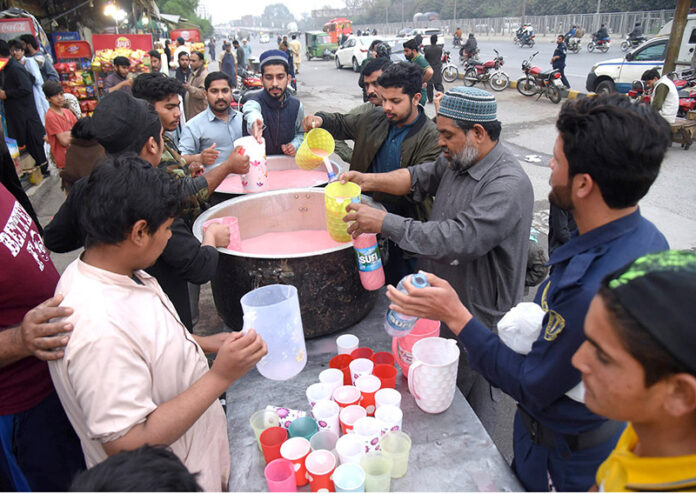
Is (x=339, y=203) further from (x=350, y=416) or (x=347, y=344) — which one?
(x=350, y=416)

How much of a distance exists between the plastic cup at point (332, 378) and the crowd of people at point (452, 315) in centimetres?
43

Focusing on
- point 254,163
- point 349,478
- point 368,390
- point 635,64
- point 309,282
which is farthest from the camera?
point 635,64

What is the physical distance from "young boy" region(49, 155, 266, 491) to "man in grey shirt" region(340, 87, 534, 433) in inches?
37.0

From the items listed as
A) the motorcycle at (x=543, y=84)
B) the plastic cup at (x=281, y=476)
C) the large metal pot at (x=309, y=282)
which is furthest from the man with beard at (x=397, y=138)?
the motorcycle at (x=543, y=84)

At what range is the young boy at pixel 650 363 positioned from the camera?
824 mm

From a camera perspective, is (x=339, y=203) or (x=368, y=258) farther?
(x=339, y=203)

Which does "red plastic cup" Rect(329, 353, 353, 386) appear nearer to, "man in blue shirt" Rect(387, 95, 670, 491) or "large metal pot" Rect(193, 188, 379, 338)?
"large metal pot" Rect(193, 188, 379, 338)

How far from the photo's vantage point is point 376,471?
149 centimetres

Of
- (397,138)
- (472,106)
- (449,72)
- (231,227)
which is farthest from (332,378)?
(449,72)

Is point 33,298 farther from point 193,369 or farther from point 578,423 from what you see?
point 578,423

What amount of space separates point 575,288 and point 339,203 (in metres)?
1.24

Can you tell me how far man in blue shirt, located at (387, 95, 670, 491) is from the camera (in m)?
1.26

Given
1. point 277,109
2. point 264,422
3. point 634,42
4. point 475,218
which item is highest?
point 277,109

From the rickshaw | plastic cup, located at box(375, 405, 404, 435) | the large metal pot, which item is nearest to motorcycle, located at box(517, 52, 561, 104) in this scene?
the large metal pot
